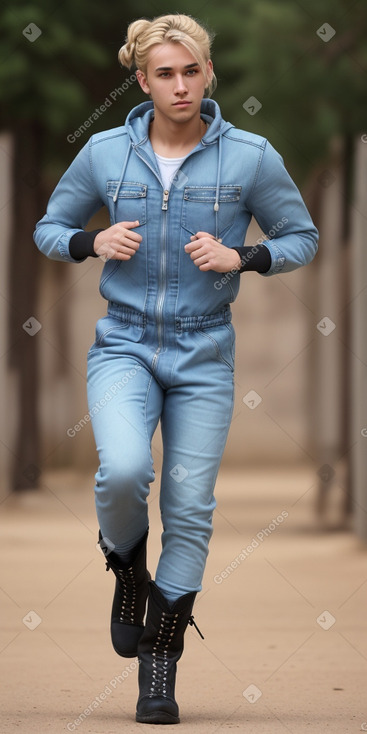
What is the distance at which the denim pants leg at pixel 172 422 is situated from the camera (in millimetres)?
3592

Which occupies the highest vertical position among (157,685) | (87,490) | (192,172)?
(192,172)

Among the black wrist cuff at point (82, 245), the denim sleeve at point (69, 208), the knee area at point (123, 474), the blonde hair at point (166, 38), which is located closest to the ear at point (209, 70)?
the blonde hair at point (166, 38)

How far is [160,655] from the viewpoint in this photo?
12.3 ft

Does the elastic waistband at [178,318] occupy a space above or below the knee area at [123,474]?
above

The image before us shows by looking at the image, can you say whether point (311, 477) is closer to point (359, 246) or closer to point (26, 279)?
point (26, 279)

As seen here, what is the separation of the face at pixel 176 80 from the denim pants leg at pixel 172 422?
535mm

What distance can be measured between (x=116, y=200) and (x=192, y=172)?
198 mm

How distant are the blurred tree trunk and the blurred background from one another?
0.4 inches

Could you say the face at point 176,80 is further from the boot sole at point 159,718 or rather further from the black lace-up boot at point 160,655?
the boot sole at point 159,718

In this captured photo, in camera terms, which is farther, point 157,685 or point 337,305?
point 337,305

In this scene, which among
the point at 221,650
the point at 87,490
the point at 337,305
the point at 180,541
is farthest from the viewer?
the point at 87,490

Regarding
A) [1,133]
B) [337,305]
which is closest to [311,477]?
[337,305]

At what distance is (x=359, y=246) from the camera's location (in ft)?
28.9

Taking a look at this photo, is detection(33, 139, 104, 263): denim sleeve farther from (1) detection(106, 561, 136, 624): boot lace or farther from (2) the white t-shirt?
(1) detection(106, 561, 136, 624): boot lace
